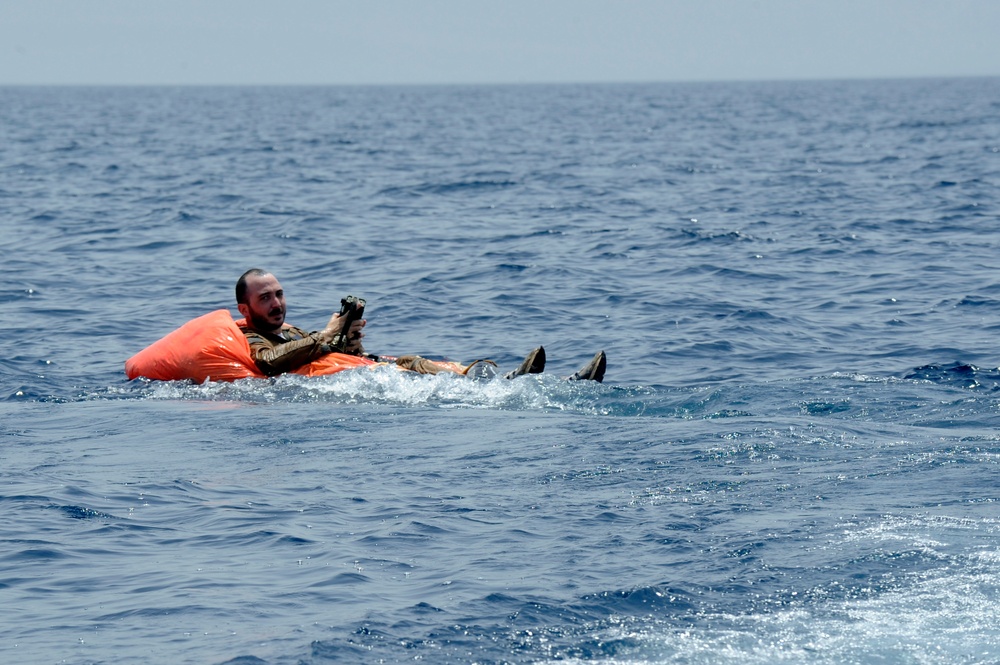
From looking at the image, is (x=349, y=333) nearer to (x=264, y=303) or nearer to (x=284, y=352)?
(x=284, y=352)

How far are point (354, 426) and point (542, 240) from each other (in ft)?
42.9

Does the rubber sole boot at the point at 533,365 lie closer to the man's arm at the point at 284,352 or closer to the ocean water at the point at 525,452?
the ocean water at the point at 525,452

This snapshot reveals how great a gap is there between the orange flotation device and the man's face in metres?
0.22

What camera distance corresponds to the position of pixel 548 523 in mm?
7641

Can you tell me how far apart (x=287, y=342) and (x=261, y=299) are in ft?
1.58

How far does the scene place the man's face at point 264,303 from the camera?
12.2 m

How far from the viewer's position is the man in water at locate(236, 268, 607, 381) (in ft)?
38.8

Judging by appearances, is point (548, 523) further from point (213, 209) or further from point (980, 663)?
point (213, 209)

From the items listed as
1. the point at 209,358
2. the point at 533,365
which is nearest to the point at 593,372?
the point at 533,365

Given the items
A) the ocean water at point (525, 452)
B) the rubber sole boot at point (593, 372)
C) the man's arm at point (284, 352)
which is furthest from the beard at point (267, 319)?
the rubber sole boot at point (593, 372)

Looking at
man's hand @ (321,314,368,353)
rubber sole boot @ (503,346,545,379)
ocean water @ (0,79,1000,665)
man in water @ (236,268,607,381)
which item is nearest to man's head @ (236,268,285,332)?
man in water @ (236,268,607,381)

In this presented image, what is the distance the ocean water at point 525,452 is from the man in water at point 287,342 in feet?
1.04

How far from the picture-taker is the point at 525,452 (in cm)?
930

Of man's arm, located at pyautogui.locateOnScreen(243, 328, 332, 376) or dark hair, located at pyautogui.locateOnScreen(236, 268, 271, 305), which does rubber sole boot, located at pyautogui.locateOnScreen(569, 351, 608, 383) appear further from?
dark hair, located at pyautogui.locateOnScreen(236, 268, 271, 305)
